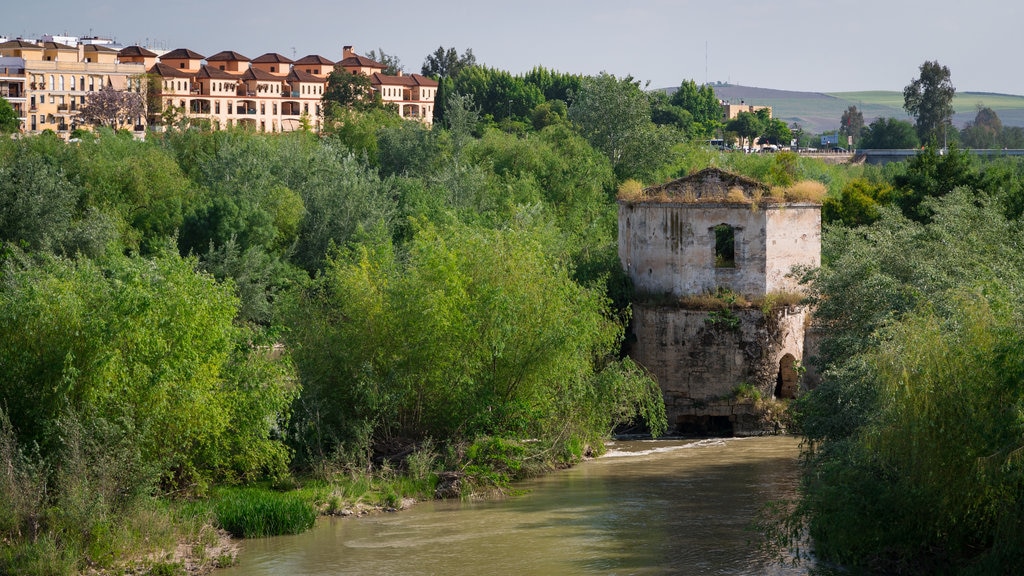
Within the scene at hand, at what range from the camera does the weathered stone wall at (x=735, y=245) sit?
3316 centimetres

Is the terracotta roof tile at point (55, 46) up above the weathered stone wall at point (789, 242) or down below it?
above

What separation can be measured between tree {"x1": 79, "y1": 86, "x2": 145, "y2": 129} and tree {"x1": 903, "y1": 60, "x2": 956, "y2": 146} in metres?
62.2

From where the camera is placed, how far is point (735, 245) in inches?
1312

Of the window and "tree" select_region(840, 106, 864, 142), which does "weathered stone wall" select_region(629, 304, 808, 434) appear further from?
"tree" select_region(840, 106, 864, 142)

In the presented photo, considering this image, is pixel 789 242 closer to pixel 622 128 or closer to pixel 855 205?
pixel 855 205

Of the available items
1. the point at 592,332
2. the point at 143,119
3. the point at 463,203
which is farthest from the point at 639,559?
the point at 143,119

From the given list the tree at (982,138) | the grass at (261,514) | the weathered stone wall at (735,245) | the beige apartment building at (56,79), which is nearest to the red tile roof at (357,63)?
the beige apartment building at (56,79)

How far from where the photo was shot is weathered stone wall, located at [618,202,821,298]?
109 ft

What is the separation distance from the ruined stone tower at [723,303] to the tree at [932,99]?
8003cm

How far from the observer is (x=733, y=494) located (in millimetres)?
26266

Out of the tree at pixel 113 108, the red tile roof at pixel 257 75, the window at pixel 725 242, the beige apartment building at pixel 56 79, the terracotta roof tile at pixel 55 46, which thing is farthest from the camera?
the red tile roof at pixel 257 75

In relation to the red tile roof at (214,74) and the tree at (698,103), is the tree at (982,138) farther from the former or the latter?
the red tile roof at (214,74)

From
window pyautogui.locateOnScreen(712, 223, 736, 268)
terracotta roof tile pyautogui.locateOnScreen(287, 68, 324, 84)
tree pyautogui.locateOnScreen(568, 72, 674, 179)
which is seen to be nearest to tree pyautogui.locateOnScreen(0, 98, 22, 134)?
tree pyautogui.locateOnScreen(568, 72, 674, 179)

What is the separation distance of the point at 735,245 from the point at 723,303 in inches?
59.9
